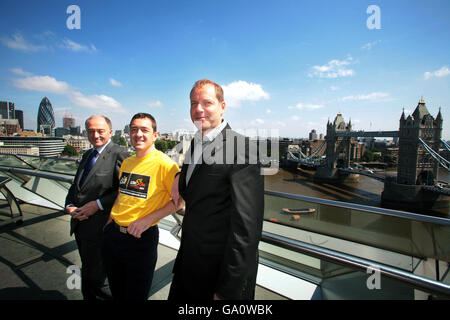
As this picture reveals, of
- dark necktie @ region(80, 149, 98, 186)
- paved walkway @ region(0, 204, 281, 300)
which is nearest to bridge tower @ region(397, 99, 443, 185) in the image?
paved walkway @ region(0, 204, 281, 300)

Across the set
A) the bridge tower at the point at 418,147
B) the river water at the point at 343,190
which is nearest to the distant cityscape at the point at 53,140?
the river water at the point at 343,190

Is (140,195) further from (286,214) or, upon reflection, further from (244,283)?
(286,214)

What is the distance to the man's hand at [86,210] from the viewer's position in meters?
1.49

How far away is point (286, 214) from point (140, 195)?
1084mm

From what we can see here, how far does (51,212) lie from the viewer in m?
3.05

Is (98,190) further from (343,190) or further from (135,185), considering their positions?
(343,190)

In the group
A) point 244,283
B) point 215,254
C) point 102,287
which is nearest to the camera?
point 244,283

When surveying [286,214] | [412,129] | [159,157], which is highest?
[412,129]

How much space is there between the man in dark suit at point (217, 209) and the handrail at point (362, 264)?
0.42 m

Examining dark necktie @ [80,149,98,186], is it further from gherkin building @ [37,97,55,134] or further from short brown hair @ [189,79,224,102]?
gherkin building @ [37,97,55,134]

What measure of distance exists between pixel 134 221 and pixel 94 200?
0.54m

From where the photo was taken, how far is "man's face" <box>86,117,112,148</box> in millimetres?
1638

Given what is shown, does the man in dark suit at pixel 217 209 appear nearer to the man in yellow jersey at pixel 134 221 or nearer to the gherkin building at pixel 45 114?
the man in yellow jersey at pixel 134 221
